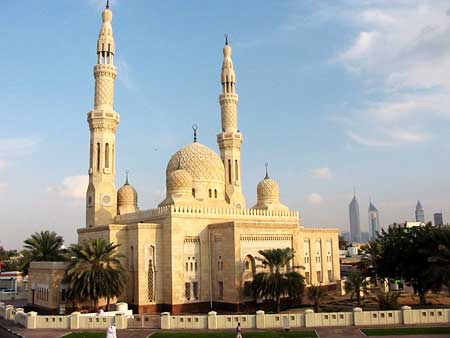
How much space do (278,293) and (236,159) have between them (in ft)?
50.9

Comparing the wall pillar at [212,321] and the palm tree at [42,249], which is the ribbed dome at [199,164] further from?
the wall pillar at [212,321]

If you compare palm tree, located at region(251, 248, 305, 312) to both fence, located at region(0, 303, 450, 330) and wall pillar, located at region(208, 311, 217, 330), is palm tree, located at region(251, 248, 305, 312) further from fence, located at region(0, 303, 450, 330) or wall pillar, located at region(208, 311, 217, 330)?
wall pillar, located at region(208, 311, 217, 330)

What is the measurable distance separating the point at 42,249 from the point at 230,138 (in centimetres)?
1729

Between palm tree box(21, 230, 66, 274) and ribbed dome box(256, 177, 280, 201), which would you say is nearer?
palm tree box(21, 230, 66, 274)

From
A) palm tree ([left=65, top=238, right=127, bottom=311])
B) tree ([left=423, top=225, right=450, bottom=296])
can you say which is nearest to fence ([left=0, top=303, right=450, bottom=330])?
tree ([left=423, top=225, right=450, bottom=296])

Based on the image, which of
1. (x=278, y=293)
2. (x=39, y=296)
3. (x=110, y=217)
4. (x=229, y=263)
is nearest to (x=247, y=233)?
(x=229, y=263)

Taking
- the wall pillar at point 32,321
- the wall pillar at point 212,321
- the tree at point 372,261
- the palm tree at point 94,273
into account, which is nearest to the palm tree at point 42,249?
the palm tree at point 94,273

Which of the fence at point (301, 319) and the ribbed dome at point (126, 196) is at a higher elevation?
the ribbed dome at point (126, 196)

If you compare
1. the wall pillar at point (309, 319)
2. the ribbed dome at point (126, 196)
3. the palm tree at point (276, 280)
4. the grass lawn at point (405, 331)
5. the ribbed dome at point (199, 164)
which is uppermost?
the ribbed dome at point (199, 164)

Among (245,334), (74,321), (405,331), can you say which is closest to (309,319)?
(245,334)

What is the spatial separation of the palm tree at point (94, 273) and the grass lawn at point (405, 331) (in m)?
14.3

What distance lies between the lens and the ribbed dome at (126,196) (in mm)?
37688

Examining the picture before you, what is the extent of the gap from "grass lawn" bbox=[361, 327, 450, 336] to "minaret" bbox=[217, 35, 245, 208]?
20.2m

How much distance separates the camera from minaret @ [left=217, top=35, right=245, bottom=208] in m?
40.2
